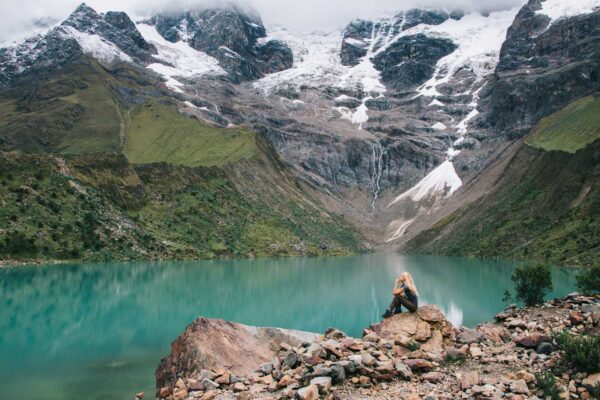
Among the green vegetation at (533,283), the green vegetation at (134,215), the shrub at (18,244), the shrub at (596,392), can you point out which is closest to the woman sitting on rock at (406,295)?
the shrub at (596,392)

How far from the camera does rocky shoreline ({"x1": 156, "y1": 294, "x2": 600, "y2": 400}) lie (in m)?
16.3

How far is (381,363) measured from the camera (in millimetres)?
17922

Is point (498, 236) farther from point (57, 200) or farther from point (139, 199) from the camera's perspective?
point (57, 200)

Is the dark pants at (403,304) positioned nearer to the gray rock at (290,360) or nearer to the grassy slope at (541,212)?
the gray rock at (290,360)

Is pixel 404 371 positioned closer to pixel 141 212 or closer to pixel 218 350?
pixel 218 350

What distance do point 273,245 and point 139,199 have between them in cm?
4037

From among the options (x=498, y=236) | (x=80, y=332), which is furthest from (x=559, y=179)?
(x=80, y=332)

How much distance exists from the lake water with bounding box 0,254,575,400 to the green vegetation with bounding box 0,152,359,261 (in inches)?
496

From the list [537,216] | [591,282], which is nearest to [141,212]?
[537,216]

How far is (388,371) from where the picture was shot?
57.6 feet

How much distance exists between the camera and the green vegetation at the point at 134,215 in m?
104

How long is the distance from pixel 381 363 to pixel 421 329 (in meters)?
5.30

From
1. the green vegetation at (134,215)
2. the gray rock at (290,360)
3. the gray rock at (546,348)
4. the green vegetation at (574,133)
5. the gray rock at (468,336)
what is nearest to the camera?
the gray rock at (290,360)

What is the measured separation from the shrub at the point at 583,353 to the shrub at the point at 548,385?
39.2 inches
